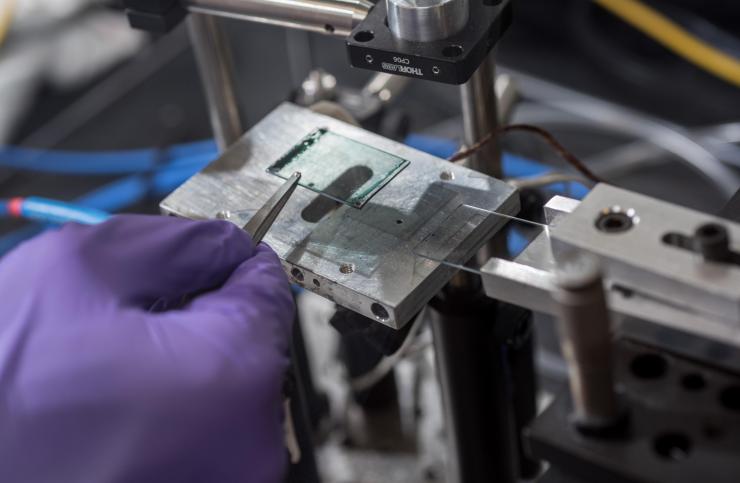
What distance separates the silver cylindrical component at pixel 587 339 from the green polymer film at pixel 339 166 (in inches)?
9.9

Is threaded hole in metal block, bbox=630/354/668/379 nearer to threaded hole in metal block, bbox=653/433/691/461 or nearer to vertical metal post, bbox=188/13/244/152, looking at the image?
threaded hole in metal block, bbox=653/433/691/461

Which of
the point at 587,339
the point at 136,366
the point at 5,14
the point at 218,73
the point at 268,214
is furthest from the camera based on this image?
the point at 5,14

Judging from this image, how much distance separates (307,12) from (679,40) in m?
1.09

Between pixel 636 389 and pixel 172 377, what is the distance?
29cm

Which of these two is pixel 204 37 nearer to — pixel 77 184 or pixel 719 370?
pixel 719 370

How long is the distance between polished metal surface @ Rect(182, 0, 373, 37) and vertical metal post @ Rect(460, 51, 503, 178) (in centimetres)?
11

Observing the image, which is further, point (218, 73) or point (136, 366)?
point (218, 73)

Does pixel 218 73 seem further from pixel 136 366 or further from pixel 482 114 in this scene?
pixel 136 366

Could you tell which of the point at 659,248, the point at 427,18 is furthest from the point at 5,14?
the point at 659,248

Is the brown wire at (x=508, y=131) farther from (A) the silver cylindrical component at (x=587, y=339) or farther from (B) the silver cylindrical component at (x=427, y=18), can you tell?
(A) the silver cylindrical component at (x=587, y=339)

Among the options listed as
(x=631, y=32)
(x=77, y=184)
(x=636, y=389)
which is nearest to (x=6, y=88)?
Result: (x=77, y=184)

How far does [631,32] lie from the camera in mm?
2088

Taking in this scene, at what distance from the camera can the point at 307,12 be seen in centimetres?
85

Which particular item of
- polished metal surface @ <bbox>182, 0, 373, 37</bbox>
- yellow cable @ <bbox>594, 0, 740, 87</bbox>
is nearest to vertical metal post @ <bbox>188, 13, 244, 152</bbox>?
polished metal surface @ <bbox>182, 0, 373, 37</bbox>
